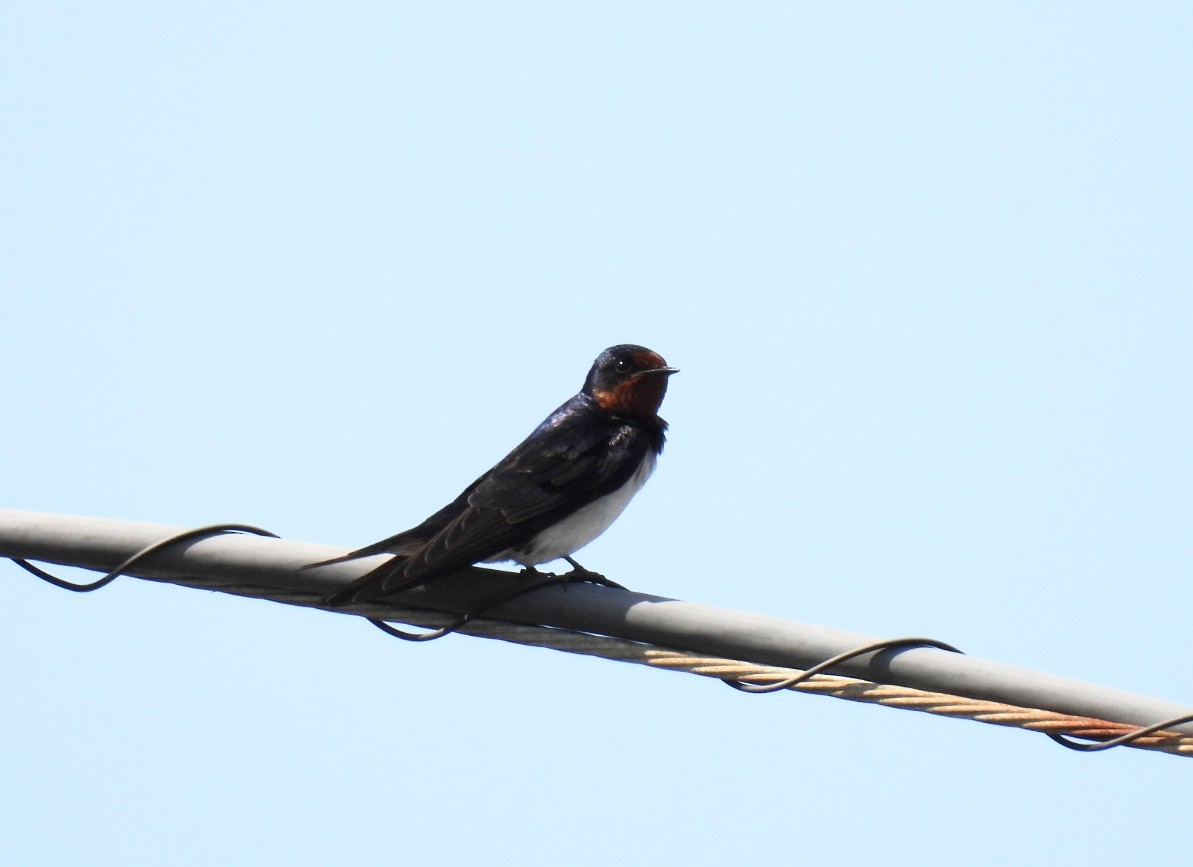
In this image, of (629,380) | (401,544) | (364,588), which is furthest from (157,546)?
(629,380)

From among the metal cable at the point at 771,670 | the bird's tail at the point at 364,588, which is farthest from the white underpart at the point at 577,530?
the metal cable at the point at 771,670

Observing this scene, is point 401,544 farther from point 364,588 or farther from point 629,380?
point 629,380

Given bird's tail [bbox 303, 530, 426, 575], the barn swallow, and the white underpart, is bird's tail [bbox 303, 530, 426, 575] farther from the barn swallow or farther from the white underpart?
the white underpart

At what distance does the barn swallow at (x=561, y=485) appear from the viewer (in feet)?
16.2

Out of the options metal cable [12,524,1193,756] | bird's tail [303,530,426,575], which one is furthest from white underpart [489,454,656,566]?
metal cable [12,524,1193,756]

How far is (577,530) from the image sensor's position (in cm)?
578

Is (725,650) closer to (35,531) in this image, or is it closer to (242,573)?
(242,573)

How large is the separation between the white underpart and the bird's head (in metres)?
0.52

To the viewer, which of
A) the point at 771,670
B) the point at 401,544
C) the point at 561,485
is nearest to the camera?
the point at 771,670

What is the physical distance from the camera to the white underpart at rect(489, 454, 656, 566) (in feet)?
18.4

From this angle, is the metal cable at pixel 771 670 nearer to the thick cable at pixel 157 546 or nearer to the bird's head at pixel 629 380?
the thick cable at pixel 157 546

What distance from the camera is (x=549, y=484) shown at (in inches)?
226

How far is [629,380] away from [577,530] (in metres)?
1.07

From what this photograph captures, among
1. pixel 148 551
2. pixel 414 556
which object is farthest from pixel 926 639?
pixel 148 551
